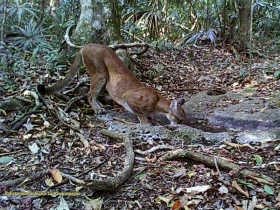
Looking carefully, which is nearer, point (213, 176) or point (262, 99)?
point (213, 176)

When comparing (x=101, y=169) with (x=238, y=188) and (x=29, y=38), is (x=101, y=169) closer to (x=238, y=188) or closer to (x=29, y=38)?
(x=238, y=188)

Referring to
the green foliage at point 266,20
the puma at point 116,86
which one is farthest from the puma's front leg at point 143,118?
the green foliage at point 266,20

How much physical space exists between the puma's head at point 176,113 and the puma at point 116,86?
0.03 metres

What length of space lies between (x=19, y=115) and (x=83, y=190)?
2192 millimetres

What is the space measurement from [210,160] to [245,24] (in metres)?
7.30

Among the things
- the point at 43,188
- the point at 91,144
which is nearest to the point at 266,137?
the point at 91,144

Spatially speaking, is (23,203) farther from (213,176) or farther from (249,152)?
(249,152)

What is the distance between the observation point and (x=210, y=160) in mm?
3896

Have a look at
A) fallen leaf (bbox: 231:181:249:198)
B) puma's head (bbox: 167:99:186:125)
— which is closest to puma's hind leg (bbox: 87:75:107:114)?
puma's head (bbox: 167:99:186:125)

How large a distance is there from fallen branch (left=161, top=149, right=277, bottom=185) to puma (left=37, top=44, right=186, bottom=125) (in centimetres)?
181

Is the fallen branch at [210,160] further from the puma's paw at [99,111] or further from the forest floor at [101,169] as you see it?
the puma's paw at [99,111]

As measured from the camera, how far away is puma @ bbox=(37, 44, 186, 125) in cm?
604

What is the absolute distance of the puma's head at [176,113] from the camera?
570cm

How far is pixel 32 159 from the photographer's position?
13.0ft
